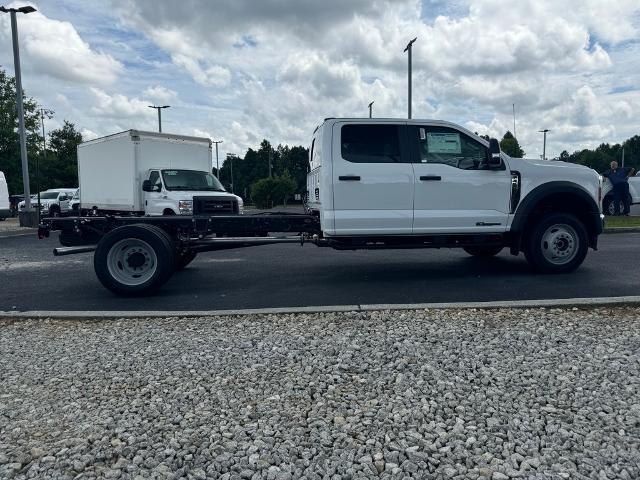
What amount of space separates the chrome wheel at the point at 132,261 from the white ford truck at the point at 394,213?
1cm

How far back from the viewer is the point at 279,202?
44938mm

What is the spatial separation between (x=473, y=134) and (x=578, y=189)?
5.55 feet

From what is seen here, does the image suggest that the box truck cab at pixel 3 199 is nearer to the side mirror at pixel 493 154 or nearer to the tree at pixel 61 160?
the tree at pixel 61 160

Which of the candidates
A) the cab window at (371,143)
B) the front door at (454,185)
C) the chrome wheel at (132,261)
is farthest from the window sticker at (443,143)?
the chrome wheel at (132,261)

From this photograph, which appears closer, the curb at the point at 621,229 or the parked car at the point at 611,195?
the curb at the point at 621,229

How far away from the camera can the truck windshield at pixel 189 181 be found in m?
14.2

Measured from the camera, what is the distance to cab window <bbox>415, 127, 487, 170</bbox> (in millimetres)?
7215

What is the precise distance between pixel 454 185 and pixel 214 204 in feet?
23.5

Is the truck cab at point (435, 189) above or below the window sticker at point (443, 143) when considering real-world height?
below

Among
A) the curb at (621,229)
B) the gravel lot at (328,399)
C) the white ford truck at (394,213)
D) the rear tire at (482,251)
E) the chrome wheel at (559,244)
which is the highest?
the white ford truck at (394,213)

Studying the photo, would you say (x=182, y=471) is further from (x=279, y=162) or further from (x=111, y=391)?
(x=279, y=162)

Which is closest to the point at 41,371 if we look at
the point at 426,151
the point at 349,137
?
the point at 349,137

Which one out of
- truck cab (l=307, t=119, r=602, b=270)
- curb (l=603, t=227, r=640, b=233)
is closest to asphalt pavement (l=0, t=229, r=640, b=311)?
truck cab (l=307, t=119, r=602, b=270)

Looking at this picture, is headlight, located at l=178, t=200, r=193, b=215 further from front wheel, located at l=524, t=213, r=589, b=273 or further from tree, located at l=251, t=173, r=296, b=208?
tree, located at l=251, t=173, r=296, b=208
